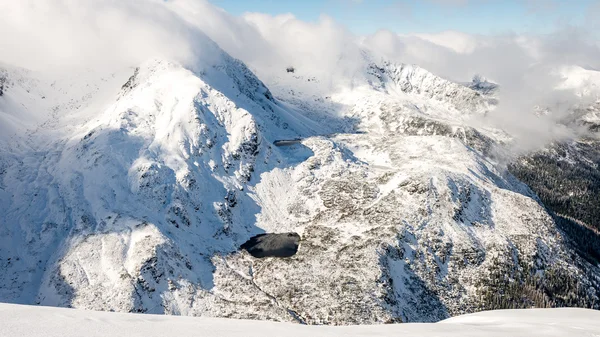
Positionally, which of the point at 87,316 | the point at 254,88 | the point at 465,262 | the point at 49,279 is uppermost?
the point at 254,88

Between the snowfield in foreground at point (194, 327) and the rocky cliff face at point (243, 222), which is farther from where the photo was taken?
the rocky cliff face at point (243, 222)

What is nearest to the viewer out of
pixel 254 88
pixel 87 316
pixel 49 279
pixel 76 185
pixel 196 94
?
pixel 87 316

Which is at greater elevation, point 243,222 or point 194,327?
point 194,327

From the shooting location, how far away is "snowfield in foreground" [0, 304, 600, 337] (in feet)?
41.2

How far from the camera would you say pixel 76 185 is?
9988cm

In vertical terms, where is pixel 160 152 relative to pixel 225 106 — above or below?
below

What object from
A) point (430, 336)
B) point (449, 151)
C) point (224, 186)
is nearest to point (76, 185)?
point (224, 186)

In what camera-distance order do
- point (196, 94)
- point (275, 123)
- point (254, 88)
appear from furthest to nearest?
point (254, 88) → point (275, 123) → point (196, 94)

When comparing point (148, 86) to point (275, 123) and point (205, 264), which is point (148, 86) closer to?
point (275, 123)

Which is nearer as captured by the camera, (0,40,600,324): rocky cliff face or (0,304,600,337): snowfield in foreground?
(0,304,600,337): snowfield in foreground

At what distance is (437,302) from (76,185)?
291ft

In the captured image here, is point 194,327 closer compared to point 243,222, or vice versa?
point 194,327

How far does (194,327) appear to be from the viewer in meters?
14.0

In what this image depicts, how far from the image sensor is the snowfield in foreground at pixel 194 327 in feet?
41.2
